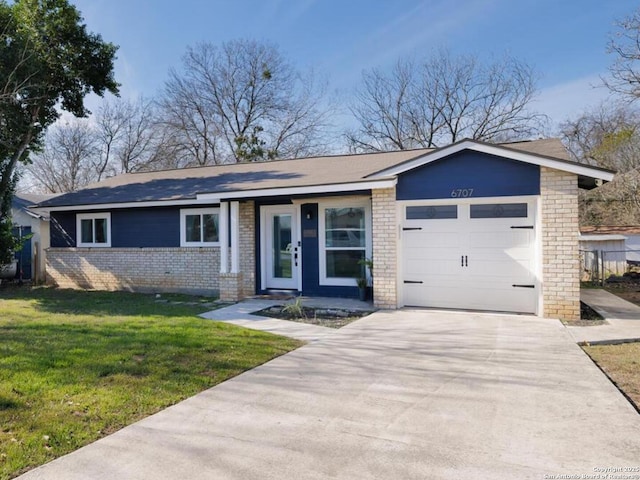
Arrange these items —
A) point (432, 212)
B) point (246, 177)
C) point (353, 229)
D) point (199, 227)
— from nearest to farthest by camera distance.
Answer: point (432, 212), point (353, 229), point (199, 227), point (246, 177)

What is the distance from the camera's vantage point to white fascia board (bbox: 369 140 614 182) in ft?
23.5

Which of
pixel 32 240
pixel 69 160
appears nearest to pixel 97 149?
pixel 69 160

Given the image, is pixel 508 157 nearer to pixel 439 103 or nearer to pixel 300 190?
pixel 300 190

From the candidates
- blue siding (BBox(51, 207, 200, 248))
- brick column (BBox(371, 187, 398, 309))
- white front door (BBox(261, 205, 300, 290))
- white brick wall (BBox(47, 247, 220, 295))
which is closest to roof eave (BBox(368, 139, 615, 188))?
brick column (BBox(371, 187, 398, 309))

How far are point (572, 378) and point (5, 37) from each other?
14530 millimetres

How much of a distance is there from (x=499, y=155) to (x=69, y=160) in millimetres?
34312

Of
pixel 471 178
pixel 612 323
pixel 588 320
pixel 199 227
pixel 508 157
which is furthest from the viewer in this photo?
pixel 199 227

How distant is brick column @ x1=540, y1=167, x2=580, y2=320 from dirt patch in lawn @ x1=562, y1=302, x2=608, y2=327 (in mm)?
193

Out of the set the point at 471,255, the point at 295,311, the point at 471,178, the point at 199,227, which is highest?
the point at 471,178

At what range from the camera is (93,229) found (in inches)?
523

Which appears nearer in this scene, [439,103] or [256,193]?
[256,193]

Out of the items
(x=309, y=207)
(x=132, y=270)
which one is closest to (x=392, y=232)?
(x=309, y=207)

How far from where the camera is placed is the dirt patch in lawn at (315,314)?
767 centimetres

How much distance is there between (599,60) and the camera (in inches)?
599
